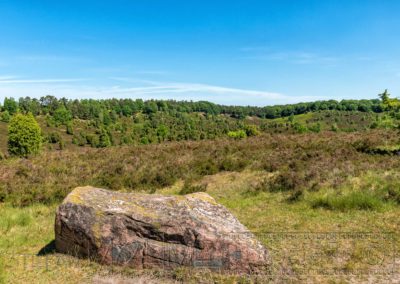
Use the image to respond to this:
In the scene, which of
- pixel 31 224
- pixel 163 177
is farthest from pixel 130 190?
pixel 31 224

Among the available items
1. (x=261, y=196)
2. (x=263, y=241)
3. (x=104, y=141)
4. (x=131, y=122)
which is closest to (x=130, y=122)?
(x=131, y=122)

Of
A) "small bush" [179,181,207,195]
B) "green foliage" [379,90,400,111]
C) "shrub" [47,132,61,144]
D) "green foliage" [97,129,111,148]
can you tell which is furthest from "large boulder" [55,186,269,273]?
"shrub" [47,132,61,144]

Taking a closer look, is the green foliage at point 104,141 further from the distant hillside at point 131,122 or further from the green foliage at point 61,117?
the green foliage at point 61,117

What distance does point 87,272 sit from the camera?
19.2ft

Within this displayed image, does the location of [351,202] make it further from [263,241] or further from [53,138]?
[53,138]

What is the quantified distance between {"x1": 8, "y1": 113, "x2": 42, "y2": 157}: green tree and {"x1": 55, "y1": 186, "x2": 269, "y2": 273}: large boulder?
4803 centimetres

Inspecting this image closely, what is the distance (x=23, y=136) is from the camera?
160ft

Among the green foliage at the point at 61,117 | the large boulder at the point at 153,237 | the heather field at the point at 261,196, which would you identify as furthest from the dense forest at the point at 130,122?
the large boulder at the point at 153,237

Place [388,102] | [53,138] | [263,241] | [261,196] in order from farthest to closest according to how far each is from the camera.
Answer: [53,138] < [388,102] < [261,196] < [263,241]

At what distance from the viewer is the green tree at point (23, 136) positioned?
48.4m

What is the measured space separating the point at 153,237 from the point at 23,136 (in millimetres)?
51744

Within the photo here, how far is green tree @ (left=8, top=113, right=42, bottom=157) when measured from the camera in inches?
1905

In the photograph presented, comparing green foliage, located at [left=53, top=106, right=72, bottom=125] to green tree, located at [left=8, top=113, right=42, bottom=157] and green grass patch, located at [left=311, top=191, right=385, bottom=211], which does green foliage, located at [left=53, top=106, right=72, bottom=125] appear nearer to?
green tree, located at [left=8, top=113, right=42, bottom=157]

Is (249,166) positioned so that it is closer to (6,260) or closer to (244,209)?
(244,209)
